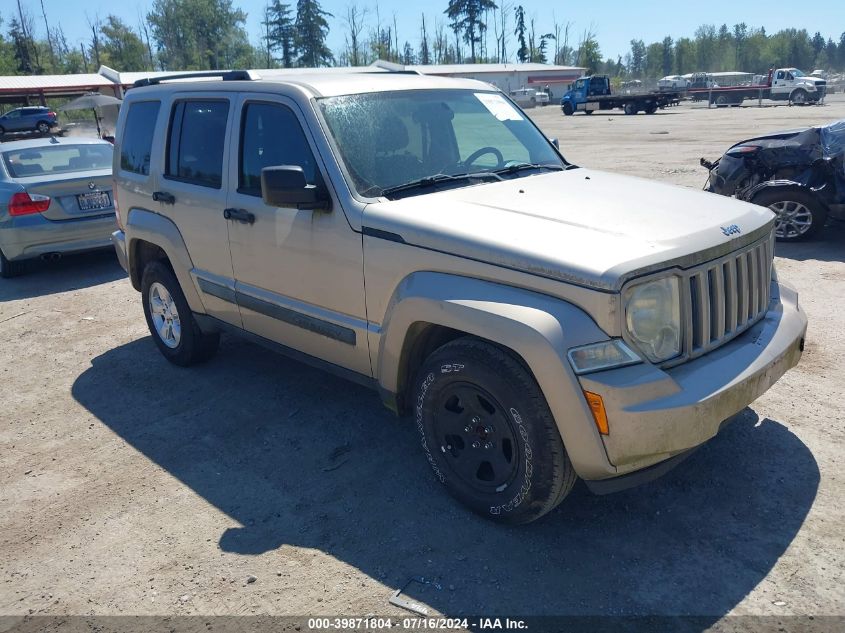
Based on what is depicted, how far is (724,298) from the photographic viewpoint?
10.8ft

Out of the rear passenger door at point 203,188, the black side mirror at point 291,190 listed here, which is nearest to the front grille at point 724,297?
the black side mirror at point 291,190

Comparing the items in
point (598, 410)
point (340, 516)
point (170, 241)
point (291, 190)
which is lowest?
point (340, 516)

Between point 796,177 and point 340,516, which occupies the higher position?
point 796,177

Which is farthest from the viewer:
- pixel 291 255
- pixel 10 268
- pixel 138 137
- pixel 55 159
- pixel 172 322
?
pixel 55 159

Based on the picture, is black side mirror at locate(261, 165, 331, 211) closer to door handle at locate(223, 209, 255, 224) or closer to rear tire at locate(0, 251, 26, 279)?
door handle at locate(223, 209, 255, 224)

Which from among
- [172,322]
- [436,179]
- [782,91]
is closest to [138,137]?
[172,322]

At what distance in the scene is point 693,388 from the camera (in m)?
2.97

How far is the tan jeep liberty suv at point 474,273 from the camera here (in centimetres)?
294

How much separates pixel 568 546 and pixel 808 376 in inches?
99.4

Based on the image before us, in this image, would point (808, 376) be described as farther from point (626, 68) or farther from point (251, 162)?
point (626, 68)

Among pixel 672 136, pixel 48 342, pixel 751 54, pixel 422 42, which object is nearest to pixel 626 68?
pixel 751 54

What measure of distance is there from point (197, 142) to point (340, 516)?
9.03ft

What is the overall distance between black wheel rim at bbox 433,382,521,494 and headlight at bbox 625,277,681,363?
66 cm

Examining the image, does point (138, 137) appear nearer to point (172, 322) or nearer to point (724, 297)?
point (172, 322)
